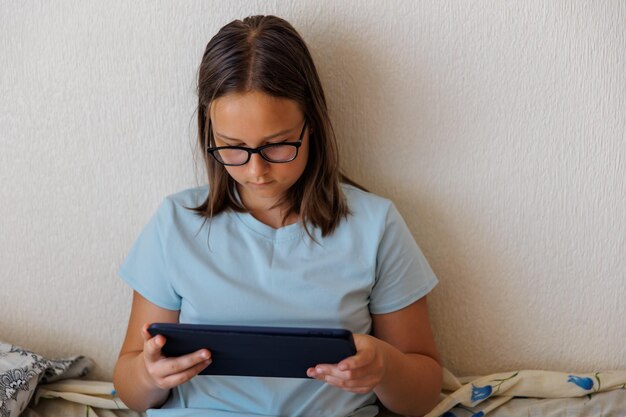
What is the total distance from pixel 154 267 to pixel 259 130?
341 mm

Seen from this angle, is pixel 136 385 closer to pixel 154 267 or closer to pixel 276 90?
pixel 154 267

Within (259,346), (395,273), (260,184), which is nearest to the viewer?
(259,346)

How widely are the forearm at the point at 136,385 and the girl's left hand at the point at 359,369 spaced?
30 centimetres

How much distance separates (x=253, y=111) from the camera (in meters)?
1.12

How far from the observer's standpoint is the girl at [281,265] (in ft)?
3.93

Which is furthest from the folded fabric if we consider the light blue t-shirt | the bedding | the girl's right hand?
the girl's right hand

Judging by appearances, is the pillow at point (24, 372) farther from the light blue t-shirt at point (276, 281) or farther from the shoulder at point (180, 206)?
the shoulder at point (180, 206)

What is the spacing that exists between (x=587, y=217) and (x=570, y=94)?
23 cm

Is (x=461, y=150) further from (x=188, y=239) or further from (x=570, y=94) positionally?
(x=188, y=239)

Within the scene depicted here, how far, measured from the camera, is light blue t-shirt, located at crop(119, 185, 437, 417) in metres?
1.25

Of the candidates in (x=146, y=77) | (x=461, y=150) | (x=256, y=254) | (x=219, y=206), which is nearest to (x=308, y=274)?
(x=256, y=254)

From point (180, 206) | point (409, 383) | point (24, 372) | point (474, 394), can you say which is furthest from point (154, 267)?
point (474, 394)

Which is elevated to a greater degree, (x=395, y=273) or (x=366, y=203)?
(x=366, y=203)

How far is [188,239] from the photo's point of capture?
50.9 inches
